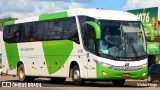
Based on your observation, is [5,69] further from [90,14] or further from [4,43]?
[90,14]

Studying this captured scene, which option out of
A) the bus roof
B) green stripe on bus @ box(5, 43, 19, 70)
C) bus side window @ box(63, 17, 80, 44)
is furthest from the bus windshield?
green stripe on bus @ box(5, 43, 19, 70)

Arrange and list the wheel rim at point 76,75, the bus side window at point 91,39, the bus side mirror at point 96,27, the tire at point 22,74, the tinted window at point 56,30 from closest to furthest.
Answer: the bus side mirror at point 96,27 → the bus side window at point 91,39 → the wheel rim at point 76,75 → the tinted window at point 56,30 → the tire at point 22,74

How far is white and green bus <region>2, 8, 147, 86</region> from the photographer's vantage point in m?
23.5

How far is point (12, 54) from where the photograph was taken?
1283 inches

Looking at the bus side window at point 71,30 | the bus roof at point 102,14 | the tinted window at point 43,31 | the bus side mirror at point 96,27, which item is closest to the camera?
the bus side mirror at point 96,27

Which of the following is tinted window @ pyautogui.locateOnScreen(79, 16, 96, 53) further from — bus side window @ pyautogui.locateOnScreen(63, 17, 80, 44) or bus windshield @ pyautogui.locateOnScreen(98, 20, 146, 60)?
bus side window @ pyautogui.locateOnScreen(63, 17, 80, 44)

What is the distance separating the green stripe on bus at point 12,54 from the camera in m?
32.0

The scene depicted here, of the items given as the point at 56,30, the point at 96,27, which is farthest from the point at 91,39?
the point at 56,30

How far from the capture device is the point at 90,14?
24312mm

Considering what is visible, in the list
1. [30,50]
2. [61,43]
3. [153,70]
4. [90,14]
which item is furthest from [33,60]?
[153,70]

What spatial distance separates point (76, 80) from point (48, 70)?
3673 millimetres

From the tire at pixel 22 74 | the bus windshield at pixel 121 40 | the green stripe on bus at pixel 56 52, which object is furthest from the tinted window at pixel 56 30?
the tire at pixel 22 74

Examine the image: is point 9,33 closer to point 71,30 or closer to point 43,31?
point 43,31

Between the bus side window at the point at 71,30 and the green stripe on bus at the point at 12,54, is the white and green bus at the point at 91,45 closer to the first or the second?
the bus side window at the point at 71,30
